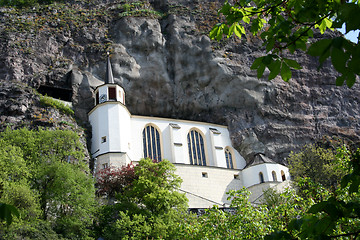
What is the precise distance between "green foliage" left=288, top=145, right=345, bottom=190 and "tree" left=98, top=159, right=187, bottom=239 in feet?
39.2

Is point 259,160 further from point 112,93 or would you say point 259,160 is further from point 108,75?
point 108,75

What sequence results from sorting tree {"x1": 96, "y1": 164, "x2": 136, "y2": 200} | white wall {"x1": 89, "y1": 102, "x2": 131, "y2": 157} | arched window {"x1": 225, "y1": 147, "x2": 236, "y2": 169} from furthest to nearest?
arched window {"x1": 225, "y1": 147, "x2": 236, "y2": 169}
white wall {"x1": 89, "y1": 102, "x2": 131, "y2": 157}
tree {"x1": 96, "y1": 164, "x2": 136, "y2": 200}

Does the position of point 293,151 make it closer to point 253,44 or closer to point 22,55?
point 253,44

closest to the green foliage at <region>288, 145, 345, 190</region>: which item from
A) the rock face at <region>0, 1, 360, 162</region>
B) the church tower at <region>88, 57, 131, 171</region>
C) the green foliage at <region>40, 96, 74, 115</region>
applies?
the rock face at <region>0, 1, 360, 162</region>

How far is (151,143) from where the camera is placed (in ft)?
123

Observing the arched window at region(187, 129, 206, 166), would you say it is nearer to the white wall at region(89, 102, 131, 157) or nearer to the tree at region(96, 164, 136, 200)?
the white wall at region(89, 102, 131, 157)

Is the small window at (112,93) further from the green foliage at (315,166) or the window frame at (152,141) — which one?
the green foliage at (315,166)

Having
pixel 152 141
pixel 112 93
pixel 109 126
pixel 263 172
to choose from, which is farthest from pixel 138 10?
pixel 263 172

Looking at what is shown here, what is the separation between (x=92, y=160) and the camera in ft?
110

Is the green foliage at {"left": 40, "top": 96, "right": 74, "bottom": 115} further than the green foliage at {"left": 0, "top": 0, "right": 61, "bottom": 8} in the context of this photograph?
No

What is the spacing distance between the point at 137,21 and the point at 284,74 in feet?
135

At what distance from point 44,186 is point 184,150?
16249 mm

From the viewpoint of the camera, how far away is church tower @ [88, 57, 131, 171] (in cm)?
3322

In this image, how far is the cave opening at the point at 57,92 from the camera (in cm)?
3747
